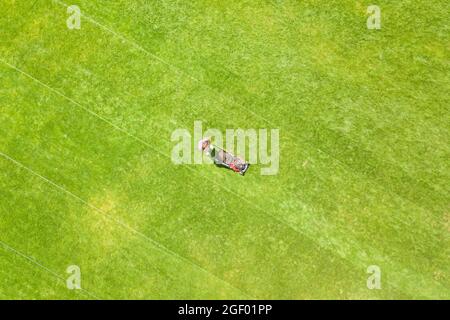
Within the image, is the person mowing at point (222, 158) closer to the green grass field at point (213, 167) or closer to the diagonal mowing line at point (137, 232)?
the green grass field at point (213, 167)

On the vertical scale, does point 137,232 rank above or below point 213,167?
below

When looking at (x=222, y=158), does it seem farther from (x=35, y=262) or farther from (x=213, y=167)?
(x=35, y=262)

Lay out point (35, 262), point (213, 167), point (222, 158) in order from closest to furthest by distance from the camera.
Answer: point (222, 158)
point (213, 167)
point (35, 262)

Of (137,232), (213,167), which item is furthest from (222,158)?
(137,232)

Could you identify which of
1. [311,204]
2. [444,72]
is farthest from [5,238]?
[444,72]

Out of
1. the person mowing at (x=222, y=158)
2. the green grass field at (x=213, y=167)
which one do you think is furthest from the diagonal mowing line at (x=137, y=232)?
the person mowing at (x=222, y=158)

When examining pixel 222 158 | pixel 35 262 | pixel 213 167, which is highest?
pixel 222 158

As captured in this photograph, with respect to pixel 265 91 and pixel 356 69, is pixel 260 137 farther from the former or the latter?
pixel 356 69

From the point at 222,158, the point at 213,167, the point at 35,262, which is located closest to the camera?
the point at 222,158
